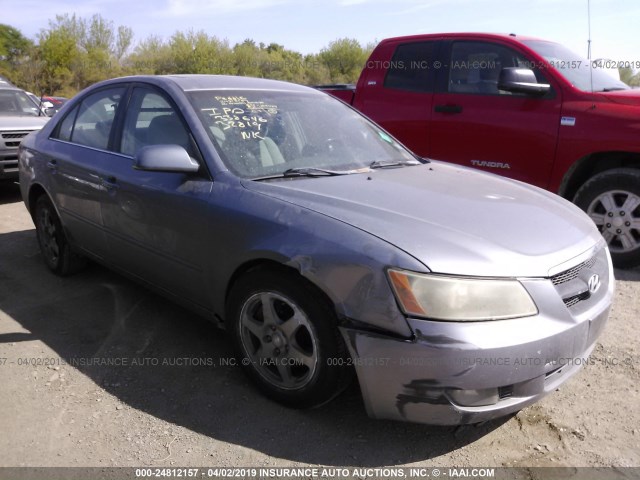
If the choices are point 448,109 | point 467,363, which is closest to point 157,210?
point 467,363

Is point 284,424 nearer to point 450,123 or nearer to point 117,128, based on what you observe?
point 117,128

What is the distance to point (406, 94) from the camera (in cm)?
600

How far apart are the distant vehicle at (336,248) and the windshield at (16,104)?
6.07 m

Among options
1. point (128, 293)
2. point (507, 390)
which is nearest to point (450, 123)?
point (128, 293)

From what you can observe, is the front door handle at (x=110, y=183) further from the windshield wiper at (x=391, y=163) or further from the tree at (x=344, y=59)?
the tree at (x=344, y=59)

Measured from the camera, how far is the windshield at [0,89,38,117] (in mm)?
9164

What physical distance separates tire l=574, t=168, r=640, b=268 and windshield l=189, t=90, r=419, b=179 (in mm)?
1990

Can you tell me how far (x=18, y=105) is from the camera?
9391 millimetres

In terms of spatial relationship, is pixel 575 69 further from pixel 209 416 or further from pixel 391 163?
pixel 209 416

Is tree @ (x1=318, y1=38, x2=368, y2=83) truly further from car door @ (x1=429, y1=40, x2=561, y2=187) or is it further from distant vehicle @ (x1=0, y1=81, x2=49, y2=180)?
car door @ (x1=429, y1=40, x2=561, y2=187)

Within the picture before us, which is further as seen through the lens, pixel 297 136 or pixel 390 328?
pixel 297 136

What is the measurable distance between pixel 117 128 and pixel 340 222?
6.94ft

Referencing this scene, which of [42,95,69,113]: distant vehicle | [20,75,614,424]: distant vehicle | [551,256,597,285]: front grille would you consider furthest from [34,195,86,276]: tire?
[42,95,69,113]: distant vehicle

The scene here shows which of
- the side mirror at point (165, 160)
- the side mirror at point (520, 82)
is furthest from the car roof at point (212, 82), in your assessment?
the side mirror at point (520, 82)
